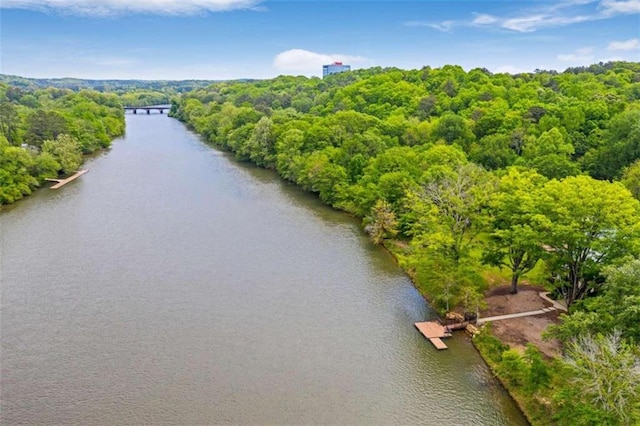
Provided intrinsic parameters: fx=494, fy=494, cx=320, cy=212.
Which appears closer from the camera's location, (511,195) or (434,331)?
(434,331)

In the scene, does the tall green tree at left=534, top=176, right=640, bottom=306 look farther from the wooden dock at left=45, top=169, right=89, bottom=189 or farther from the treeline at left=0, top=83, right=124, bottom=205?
the wooden dock at left=45, top=169, right=89, bottom=189

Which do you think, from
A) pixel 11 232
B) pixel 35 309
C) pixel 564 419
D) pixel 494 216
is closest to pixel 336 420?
pixel 564 419

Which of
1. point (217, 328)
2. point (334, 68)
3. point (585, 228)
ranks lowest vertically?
point (217, 328)

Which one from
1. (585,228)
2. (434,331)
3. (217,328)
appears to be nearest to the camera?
(585,228)

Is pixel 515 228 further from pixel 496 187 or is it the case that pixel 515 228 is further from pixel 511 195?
pixel 496 187

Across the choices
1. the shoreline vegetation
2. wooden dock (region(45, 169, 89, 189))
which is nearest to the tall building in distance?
the shoreline vegetation

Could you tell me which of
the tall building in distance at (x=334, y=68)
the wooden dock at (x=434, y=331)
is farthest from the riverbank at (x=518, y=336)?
the tall building in distance at (x=334, y=68)

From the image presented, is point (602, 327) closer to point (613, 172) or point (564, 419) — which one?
point (564, 419)

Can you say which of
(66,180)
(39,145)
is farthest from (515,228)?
(39,145)
